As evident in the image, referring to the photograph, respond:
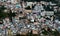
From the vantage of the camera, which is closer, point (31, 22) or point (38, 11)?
point (31, 22)

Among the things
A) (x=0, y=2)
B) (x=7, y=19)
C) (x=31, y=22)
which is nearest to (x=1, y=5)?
(x=0, y=2)

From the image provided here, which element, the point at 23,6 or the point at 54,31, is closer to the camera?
the point at 54,31

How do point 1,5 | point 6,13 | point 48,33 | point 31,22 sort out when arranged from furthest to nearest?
point 1,5 → point 6,13 → point 31,22 → point 48,33

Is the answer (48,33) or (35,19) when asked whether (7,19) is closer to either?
(35,19)

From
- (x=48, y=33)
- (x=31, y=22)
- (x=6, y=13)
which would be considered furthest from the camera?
(x=6, y=13)

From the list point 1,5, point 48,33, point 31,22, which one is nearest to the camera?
point 48,33

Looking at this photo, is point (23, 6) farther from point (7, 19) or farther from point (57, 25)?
point (57, 25)

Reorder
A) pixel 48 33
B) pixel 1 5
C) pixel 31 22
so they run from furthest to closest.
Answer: pixel 1 5
pixel 31 22
pixel 48 33

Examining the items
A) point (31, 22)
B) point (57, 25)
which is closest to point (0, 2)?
point (31, 22)
